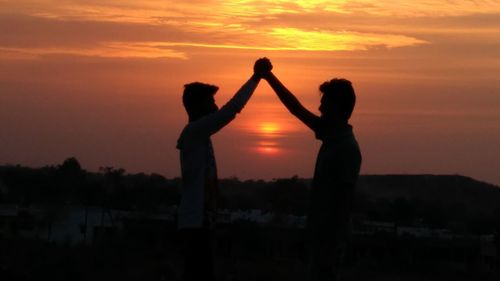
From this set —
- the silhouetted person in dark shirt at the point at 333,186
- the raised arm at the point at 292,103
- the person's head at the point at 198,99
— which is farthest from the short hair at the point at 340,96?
the person's head at the point at 198,99

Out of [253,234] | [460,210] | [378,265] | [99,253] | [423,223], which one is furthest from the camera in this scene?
[460,210]

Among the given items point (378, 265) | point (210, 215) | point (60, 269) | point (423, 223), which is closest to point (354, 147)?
point (210, 215)

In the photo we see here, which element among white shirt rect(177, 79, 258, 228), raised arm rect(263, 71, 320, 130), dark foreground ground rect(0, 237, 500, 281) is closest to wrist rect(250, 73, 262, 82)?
raised arm rect(263, 71, 320, 130)

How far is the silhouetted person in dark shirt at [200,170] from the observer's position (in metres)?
8.13

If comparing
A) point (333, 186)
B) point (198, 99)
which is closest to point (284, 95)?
point (198, 99)

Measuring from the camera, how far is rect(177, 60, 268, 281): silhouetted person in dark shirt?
813 cm

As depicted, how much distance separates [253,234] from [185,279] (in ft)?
80.8

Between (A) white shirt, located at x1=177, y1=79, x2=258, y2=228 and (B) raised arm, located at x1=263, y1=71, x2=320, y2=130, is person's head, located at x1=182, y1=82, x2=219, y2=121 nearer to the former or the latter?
(A) white shirt, located at x1=177, y1=79, x2=258, y2=228

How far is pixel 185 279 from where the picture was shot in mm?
8391

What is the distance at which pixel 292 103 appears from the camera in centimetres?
845

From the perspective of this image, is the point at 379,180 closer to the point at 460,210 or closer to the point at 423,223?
the point at 460,210

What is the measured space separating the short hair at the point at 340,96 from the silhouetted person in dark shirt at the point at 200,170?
0.63 m

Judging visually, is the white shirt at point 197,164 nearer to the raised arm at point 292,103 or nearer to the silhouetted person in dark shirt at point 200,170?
the silhouetted person in dark shirt at point 200,170

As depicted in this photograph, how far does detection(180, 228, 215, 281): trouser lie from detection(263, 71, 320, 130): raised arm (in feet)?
3.46
